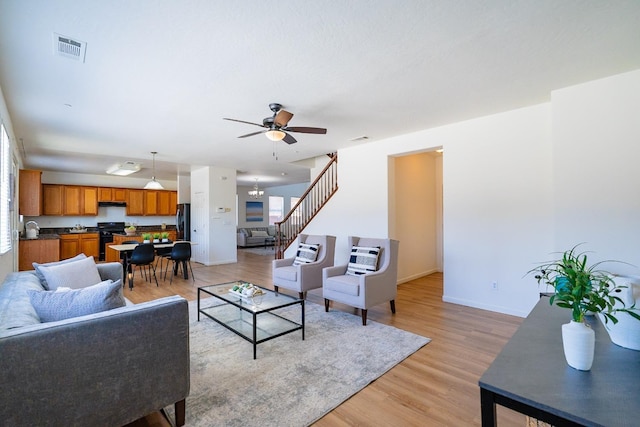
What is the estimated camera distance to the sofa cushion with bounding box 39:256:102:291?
2.63 meters

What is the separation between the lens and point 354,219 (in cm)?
571

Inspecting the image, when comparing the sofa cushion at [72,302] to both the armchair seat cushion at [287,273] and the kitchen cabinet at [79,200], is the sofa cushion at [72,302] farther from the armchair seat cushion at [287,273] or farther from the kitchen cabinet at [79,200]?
the kitchen cabinet at [79,200]

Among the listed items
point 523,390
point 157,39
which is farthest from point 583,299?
point 157,39

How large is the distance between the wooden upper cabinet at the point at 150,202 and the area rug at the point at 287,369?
7.58 m

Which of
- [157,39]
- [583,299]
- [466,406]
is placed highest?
[157,39]

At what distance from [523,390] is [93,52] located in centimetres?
347

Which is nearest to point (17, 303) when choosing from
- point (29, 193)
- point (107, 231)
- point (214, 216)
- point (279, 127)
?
point (279, 127)

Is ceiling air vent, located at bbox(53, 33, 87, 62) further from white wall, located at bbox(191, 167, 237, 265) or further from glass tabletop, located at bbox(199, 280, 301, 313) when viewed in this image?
white wall, located at bbox(191, 167, 237, 265)

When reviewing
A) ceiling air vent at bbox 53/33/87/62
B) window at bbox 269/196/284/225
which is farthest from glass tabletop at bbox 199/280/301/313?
window at bbox 269/196/284/225

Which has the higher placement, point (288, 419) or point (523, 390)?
point (523, 390)

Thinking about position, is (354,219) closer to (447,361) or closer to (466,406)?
(447,361)

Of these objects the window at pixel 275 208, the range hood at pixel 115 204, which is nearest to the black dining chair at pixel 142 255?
the range hood at pixel 115 204

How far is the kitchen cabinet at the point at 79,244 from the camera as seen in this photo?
8.12 meters

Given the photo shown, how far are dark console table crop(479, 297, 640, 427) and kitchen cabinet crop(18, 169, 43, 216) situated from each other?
7.97m
